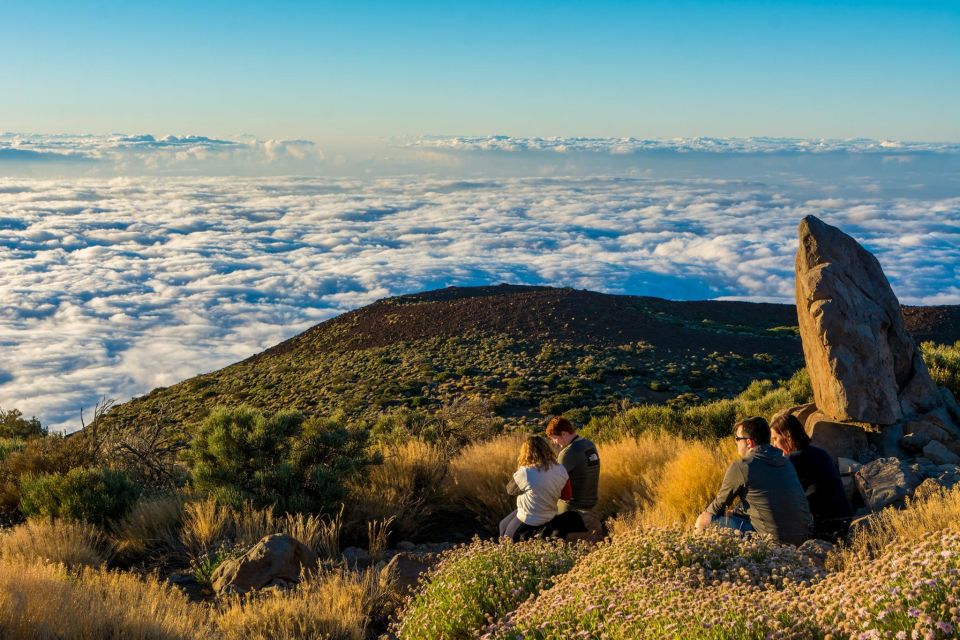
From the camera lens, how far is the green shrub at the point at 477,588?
470 centimetres

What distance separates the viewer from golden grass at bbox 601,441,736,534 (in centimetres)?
726

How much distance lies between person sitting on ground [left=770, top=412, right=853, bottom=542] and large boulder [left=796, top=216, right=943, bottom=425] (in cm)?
196

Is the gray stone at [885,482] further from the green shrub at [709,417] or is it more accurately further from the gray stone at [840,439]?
the green shrub at [709,417]

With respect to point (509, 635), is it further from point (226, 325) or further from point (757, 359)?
point (226, 325)

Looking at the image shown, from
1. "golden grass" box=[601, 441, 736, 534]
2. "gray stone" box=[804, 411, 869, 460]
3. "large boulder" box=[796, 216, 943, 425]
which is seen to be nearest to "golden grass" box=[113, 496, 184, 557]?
"golden grass" box=[601, 441, 736, 534]

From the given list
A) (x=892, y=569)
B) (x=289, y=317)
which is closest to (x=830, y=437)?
(x=892, y=569)

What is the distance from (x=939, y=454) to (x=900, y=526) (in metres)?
3.16

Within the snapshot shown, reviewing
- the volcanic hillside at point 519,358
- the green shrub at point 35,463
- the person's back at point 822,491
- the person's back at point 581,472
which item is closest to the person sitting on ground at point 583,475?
the person's back at point 581,472

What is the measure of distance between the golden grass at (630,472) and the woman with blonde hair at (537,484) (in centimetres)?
108

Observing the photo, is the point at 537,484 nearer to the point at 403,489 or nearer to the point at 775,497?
the point at 775,497

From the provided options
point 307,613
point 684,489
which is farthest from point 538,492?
point 307,613

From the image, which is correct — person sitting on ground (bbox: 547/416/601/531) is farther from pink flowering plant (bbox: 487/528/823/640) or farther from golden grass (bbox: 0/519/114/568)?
golden grass (bbox: 0/519/114/568)

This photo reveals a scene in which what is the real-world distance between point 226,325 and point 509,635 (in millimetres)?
164114

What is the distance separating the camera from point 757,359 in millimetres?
30531
